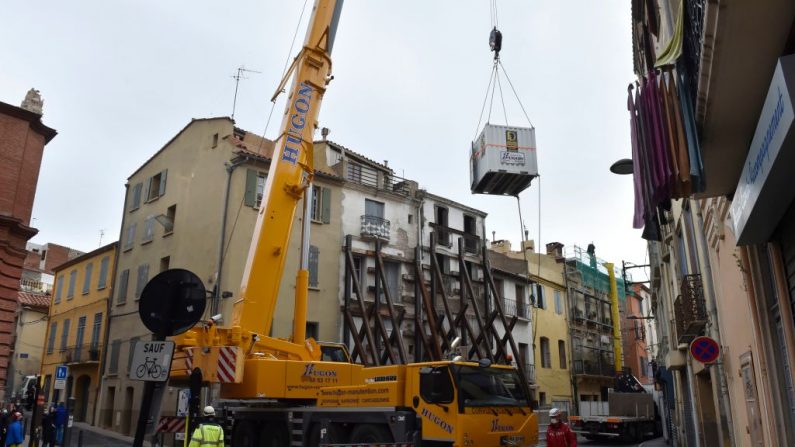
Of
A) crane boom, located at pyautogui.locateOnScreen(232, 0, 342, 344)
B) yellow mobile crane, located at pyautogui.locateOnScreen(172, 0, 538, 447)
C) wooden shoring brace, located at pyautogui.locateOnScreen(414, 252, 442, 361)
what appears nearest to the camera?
yellow mobile crane, located at pyautogui.locateOnScreen(172, 0, 538, 447)

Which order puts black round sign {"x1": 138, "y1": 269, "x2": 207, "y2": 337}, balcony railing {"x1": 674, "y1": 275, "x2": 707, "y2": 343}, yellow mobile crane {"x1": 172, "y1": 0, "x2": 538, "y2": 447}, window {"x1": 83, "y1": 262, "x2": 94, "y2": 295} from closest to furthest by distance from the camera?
black round sign {"x1": 138, "y1": 269, "x2": 207, "y2": 337}
yellow mobile crane {"x1": 172, "y1": 0, "x2": 538, "y2": 447}
balcony railing {"x1": 674, "y1": 275, "x2": 707, "y2": 343}
window {"x1": 83, "y1": 262, "x2": 94, "y2": 295}

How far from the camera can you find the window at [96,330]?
2875cm

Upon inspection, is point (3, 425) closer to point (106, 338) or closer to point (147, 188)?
point (106, 338)

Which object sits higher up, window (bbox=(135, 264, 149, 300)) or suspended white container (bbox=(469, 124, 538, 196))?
suspended white container (bbox=(469, 124, 538, 196))

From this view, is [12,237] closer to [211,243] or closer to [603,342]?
[211,243]

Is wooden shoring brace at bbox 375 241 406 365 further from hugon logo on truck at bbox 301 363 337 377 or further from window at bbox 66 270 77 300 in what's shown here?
window at bbox 66 270 77 300

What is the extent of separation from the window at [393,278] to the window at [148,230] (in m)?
10.2

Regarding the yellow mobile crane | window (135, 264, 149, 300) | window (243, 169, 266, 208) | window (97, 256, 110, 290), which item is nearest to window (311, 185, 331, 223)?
window (243, 169, 266, 208)

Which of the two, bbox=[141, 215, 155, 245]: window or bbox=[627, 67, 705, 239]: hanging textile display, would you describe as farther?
bbox=[141, 215, 155, 245]: window

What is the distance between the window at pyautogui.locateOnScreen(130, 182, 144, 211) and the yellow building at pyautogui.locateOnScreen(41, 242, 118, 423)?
2042 millimetres

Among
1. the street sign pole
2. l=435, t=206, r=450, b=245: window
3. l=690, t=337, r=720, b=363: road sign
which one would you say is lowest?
the street sign pole

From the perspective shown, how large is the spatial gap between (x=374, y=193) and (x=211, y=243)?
7.91 metres

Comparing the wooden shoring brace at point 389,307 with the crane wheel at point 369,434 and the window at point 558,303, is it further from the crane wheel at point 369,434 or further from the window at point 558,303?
the window at point 558,303

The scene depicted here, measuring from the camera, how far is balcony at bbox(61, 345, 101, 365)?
92.5ft
